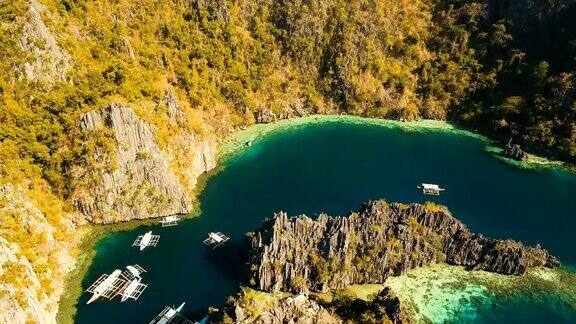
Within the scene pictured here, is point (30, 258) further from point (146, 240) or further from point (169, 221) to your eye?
point (169, 221)

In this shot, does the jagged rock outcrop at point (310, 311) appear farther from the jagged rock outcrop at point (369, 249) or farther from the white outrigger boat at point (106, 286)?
the white outrigger boat at point (106, 286)

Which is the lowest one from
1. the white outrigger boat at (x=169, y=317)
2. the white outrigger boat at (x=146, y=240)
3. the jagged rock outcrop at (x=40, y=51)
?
the white outrigger boat at (x=169, y=317)

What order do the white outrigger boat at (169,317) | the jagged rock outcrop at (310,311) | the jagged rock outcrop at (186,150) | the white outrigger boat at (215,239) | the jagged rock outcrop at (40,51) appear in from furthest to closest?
the jagged rock outcrop at (186,150), the jagged rock outcrop at (40,51), the white outrigger boat at (215,239), the white outrigger boat at (169,317), the jagged rock outcrop at (310,311)

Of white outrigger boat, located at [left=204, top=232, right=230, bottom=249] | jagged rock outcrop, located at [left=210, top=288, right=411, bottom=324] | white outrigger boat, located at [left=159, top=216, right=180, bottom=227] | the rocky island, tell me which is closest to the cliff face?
white outrigger boat, located at [left=159, top=216, right=180, bottom=227]

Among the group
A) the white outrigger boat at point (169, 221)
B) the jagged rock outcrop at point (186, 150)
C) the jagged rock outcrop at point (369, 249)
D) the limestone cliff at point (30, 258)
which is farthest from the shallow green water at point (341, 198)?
the jagged rock outcrop at point (369, 249)

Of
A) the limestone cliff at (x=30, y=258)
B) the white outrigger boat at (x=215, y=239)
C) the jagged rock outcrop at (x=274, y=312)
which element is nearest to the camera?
the jagged rock outcrop at (x=274, y=312)

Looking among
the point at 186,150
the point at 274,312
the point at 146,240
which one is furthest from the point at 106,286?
the point at 186,150

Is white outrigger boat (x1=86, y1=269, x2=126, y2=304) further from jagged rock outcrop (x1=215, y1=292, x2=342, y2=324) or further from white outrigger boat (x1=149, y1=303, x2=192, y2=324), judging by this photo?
jagged rock outcrop (x1=215, y1=292, x2=342, y2=324)
